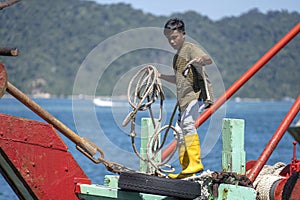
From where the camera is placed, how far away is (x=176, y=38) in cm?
827

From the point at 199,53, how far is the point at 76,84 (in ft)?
4.11

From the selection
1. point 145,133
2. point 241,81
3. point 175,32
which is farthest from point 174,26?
point 241,81

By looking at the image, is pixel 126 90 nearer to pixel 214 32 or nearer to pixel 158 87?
pixel 158 87

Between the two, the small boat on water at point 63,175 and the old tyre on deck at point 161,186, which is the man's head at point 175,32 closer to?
the small boat on water at point 63,175

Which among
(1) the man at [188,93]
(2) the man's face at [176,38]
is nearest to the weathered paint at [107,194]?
(1) the man at [188,93]

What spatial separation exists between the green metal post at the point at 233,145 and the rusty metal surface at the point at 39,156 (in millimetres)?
1563

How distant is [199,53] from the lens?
8.12 m

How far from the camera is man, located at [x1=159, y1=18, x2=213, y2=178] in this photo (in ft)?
26.8

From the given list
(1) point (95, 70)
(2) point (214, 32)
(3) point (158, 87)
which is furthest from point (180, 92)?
(2) point (214, 32)

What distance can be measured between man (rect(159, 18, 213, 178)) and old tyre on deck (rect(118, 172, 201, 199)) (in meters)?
0.52

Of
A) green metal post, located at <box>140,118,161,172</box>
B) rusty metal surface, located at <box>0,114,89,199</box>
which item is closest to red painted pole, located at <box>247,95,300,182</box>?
green metal post, located at <box>140,118,161,172</box>

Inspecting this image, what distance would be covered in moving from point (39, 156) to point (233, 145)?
2.00m

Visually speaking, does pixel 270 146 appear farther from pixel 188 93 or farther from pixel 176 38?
pixel 176 38

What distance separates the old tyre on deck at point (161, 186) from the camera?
757cm
